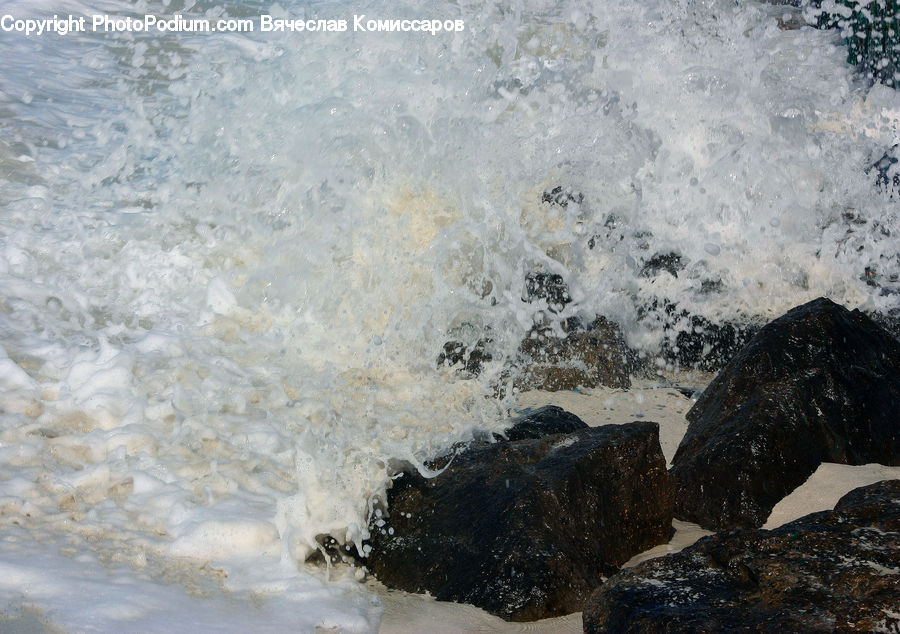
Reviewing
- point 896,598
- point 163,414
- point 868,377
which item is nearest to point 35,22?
point 163,414

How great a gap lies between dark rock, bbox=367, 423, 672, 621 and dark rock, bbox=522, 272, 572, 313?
5.42ft

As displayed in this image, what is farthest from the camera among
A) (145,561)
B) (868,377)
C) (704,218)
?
(704,218)

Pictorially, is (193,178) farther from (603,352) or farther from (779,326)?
(779,326)

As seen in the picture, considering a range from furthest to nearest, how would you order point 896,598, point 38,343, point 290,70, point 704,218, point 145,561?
point 290,70, point 704,218, point 38,343, point 145,561, point 896,598

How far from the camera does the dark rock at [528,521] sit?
99.2 inches

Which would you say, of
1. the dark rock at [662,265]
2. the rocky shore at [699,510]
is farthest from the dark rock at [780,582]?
the dark rock at [662,265]

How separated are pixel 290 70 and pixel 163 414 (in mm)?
3857

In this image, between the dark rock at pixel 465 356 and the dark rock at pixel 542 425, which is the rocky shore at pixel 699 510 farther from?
the dark rock at pixel 465 356

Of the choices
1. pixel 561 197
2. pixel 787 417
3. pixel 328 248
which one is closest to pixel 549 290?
pixel 561 197

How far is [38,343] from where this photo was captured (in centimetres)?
381

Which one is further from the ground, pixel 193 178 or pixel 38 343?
pixel 193 178

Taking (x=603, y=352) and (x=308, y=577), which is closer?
(x=308, y=577)

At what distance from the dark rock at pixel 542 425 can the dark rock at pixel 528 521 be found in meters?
0.36

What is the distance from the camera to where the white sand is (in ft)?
7.97
